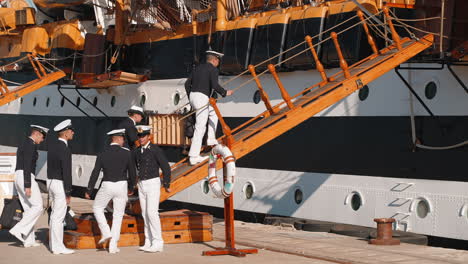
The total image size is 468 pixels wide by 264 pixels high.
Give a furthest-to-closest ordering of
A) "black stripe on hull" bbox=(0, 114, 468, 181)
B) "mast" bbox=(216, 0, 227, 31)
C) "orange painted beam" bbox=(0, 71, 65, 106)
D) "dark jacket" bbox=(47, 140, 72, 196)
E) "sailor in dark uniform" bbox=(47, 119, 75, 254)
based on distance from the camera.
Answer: "orange painted beam" bbox=(0, 71, 65, 106) → "mast" bbox=(216, 0, 227, 31) → "black stripe on hull" bbox=(0, 114, 468, 181) → "dark jacket" bbox=(47, 140, 72, 196) → "sailor in dark uniform" bbox=(47, 119, 75, 254)

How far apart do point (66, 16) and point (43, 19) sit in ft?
3.99

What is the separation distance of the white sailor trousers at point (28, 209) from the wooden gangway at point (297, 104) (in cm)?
171

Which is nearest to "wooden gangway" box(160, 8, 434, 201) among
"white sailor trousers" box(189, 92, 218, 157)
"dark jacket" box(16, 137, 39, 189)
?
"white sailor trousers" box(189, 92, 218, 157)

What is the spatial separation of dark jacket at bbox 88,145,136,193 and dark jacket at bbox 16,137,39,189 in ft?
3.18

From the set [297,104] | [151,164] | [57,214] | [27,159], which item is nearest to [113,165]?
[151,164]

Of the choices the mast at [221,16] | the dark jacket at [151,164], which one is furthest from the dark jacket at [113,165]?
the mast at [221,16]

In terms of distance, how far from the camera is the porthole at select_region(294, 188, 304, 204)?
49.1 feet

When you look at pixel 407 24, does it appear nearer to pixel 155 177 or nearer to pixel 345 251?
pixel 345 251

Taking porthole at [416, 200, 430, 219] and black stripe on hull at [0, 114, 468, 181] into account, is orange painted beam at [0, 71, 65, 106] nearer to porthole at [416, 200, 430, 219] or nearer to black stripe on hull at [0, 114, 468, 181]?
black stripe on hull at [0, 114, 468, 181]

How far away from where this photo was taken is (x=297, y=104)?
11.9 metres

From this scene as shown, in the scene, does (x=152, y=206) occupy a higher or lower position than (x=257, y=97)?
lower

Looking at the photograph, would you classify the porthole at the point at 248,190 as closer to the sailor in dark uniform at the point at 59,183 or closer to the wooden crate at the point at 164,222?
the wooden crate at the point at 164,222

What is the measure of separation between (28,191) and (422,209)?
572 centimetres

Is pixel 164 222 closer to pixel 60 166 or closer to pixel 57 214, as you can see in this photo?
pixel 57 214
